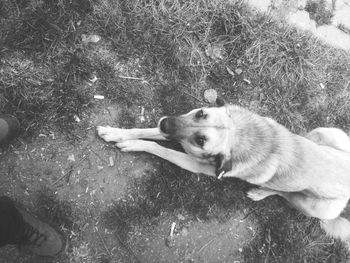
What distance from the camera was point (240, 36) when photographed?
542cm

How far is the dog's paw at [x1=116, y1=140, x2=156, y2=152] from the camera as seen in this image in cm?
474

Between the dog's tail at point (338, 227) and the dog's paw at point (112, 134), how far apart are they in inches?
128

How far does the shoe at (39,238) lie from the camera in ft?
13.8

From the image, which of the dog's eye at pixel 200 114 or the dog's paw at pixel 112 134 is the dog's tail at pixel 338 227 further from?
the dog's paw at pixel 112 134

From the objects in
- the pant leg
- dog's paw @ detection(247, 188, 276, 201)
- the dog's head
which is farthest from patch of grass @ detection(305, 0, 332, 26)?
the pant leg

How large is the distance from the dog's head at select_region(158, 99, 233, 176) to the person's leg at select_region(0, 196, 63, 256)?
1833 mm

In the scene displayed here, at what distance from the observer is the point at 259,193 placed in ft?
17.2

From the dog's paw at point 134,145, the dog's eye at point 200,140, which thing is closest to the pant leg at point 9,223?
the dog's paw at point 134,145

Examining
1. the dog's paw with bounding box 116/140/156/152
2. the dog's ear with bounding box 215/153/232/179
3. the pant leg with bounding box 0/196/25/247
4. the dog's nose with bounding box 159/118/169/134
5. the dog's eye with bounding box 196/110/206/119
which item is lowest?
the pant leg with bounding box 0/196/25/247

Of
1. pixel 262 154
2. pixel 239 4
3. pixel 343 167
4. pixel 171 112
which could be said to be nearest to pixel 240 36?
pixel 239 4

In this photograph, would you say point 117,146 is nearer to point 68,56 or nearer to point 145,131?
point 145,131

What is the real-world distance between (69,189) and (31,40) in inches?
77.4

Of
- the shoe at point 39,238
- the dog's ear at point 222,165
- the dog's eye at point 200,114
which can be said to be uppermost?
the dog's eye at point 200,114

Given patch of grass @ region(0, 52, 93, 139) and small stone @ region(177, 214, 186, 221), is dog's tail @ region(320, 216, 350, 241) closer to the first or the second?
small stone @ region(177, 214, 186, 221)
